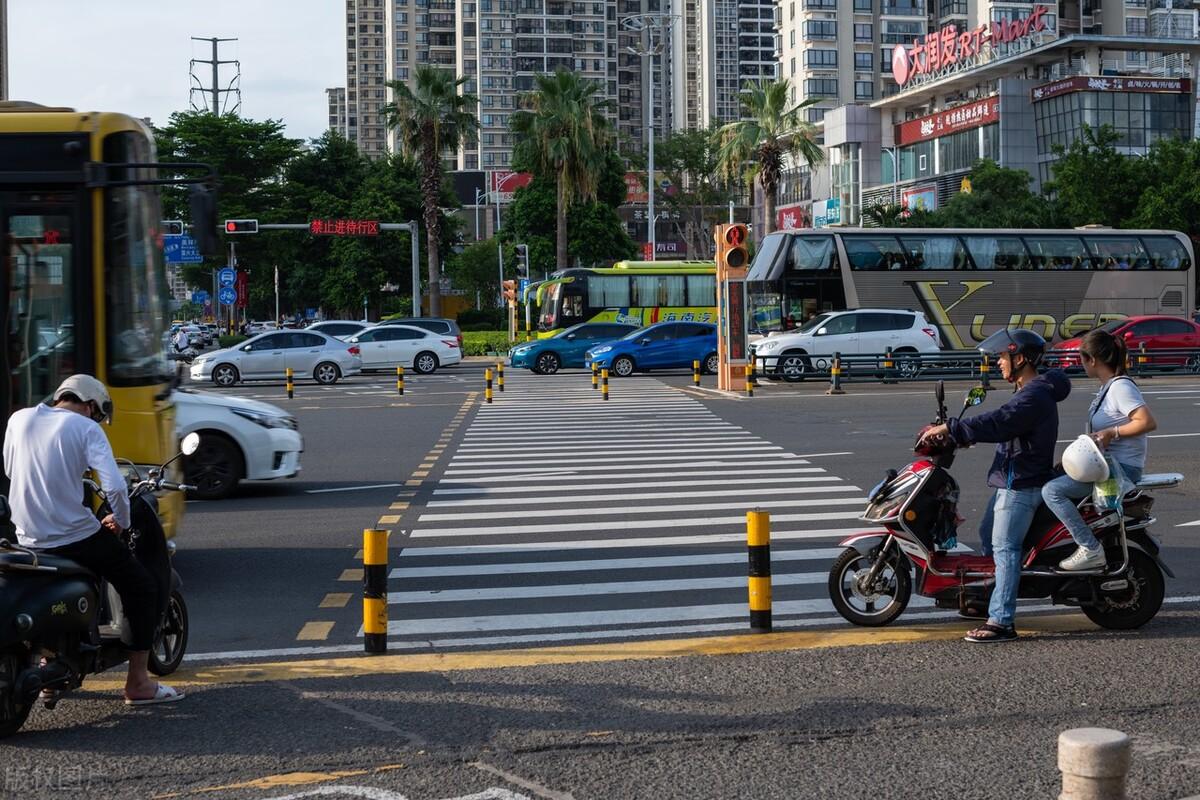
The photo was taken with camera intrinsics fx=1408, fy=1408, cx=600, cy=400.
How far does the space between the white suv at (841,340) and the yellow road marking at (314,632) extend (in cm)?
2720

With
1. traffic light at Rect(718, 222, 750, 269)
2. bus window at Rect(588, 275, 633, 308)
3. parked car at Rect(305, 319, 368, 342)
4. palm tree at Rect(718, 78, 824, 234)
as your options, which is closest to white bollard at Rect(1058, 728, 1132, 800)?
traffic light at Rect(718, 222, 750, 269)

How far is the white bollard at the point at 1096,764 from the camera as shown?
4273mm

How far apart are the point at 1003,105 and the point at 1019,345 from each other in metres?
73.1

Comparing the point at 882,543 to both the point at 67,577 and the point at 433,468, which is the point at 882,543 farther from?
the point at 433,468

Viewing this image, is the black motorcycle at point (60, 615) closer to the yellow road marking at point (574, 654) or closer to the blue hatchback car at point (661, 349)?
the yellow road marking at point (574, 654)

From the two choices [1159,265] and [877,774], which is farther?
[1159,265]

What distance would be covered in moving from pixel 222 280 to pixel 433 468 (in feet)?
155

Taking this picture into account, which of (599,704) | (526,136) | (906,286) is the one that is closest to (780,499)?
(599,704)

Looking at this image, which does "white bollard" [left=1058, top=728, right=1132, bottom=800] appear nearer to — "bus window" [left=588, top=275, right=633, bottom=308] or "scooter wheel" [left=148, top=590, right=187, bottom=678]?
"scooter wheel" [left=148, top=590, right=187, bottom=678]

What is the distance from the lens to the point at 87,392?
630cm

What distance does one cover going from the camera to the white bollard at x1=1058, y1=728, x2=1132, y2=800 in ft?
14.0

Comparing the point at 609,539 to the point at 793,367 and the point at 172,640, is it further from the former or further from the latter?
the point at 793,367

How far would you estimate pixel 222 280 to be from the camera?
61969 mm

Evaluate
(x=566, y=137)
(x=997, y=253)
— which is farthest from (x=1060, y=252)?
(x=566, y=137)
